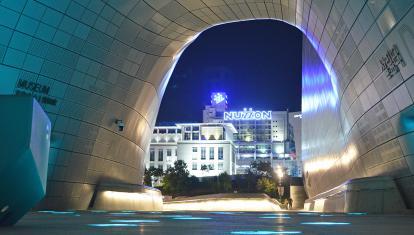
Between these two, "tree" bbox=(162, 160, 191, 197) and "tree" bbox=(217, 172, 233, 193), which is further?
"tree" bbox=(217, 172, 233, 193)

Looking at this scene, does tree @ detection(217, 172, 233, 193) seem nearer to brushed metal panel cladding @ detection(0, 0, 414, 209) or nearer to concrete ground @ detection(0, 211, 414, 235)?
brushed metal panel cladding @ detection(0, 0, 414, 209)

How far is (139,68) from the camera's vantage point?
27.4 metres

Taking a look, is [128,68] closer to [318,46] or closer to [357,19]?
[318,46]

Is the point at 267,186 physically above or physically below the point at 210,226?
above

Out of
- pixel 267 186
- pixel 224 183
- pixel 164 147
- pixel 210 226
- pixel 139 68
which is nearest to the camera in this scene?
pixel 210 226

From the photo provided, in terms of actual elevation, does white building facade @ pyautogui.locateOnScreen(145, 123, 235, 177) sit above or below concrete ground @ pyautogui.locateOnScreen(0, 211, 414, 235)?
above

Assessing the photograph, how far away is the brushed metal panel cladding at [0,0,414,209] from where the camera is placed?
16.0 metres

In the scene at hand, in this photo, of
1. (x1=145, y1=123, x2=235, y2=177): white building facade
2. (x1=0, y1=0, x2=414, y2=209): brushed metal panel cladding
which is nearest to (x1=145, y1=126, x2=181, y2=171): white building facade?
(x1=145, y1=123, x2=235, y2=177): white building facade

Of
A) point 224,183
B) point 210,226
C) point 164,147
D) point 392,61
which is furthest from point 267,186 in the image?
point 210,226

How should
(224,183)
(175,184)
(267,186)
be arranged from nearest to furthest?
1. (175,184)
2. (267,186)
3. (224,183)

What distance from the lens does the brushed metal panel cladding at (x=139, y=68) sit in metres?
16.0

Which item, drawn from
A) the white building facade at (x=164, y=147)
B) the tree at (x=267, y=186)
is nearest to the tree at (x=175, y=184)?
the tree at (x=267, y=186)

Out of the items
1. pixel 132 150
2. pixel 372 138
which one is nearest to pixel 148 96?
pixel 132 150

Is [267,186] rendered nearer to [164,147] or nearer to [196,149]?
[196,149]
